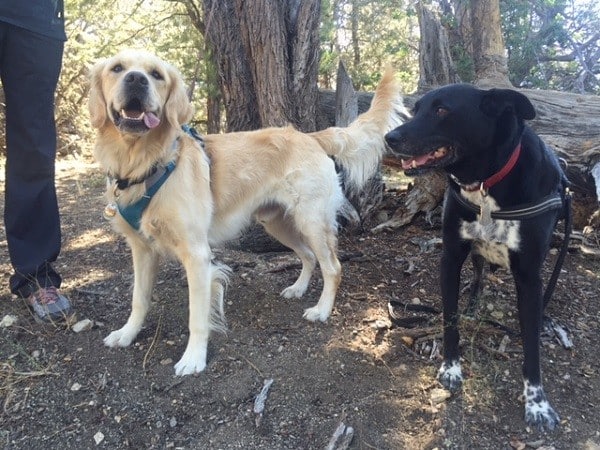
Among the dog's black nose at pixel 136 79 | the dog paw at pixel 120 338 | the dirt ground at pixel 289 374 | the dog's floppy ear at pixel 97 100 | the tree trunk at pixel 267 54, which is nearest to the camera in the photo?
the dirt ground at pixel 289 374

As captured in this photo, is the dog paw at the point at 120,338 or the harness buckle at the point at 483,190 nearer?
the harness buckle at the point at 483,190

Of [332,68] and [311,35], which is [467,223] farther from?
[332,68]

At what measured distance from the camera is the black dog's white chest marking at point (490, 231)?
2322 millimetres

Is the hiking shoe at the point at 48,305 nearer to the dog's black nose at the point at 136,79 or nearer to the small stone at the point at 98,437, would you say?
the small stone at the point at 98,437

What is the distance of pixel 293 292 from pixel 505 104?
6.09 feet

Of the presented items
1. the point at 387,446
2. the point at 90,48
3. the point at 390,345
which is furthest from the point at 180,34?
the point at 387,446

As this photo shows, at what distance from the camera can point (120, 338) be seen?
2.84 meters

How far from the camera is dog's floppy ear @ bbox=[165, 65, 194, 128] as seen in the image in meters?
2.62

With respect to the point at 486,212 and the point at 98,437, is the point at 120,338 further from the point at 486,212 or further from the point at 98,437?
the point at 486,212

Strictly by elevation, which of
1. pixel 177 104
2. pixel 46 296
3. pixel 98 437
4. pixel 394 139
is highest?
pixel 177 104

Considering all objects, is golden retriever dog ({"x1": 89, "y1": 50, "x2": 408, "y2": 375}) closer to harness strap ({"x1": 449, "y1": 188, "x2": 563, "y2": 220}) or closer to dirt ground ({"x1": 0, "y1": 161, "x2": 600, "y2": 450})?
dirt ground ({"x1": 0, "y1": 161, "x2": 600, "y2": 450})

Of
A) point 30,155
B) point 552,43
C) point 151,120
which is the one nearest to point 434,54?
point 151,120

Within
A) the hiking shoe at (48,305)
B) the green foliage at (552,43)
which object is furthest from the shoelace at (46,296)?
the green foliage at (552,43)

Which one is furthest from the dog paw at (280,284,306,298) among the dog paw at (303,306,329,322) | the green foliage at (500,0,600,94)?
the green foliage at (500,0,600,94)
